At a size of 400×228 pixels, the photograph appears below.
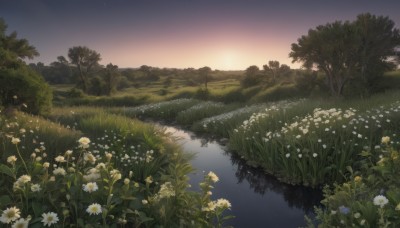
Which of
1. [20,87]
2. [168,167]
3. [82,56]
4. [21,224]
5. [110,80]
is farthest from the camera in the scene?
[82,56]

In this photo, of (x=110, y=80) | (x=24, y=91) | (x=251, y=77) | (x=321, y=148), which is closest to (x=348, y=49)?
(x=251, y=77)

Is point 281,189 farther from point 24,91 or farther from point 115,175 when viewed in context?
point 24,91

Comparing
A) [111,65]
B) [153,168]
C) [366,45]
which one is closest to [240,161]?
[153,168]

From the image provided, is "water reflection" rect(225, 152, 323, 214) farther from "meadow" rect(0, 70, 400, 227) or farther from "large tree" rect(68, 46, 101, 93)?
"large tree" rect(68, 46, 101, 93)

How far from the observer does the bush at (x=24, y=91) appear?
1353cm

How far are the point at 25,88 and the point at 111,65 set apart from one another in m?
43.1

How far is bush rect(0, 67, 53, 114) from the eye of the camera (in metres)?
13.5

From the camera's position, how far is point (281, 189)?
9562mm

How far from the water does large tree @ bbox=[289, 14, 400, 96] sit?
60.2 ft

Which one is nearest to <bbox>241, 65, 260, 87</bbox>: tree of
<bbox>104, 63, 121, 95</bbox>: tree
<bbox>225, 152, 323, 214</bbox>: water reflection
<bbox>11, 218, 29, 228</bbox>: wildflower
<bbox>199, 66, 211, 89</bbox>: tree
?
<bbox>199, 66, 211, 89</bbox>: tree

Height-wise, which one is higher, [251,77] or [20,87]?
[20,87]

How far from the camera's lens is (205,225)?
4566mm

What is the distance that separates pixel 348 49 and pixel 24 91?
23723mm

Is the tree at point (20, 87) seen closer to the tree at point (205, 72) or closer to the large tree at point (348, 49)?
the large tree at point (348, 49)
